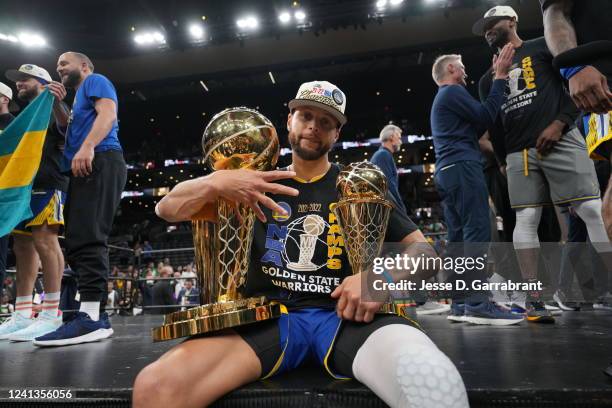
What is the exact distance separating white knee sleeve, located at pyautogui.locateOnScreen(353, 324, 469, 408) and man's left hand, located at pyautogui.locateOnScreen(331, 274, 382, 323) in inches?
2.1

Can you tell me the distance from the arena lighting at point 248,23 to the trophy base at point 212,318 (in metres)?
9.27

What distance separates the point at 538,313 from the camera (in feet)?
6.33

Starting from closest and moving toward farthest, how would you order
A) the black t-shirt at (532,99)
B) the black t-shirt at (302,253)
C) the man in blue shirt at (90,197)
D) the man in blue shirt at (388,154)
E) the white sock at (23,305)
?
1. the black t-shirt at (302,253)
2. the man in blue shirt at (90,197)
3. the black t-shirt at (532,99)
4. the white sock at (23,305)
5. the man in blue shirt at (388,154)

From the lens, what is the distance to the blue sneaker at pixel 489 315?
1889 millimetres

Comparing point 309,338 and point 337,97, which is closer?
point 309,338

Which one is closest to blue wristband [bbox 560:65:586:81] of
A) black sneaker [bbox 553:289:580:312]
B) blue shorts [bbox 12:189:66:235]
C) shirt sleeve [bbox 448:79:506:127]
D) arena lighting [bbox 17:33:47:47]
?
shirt sleeve [bbox 448:79:506:127]

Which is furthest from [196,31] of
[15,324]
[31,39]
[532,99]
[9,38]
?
[532,99]

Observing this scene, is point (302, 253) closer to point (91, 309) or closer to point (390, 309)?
point (390, 309)

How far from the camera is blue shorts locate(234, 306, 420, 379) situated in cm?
82

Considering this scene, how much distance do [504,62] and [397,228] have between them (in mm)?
1305

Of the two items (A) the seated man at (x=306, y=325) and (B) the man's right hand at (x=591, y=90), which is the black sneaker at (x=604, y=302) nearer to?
(B) the man's right hand at (x=591, y=90)

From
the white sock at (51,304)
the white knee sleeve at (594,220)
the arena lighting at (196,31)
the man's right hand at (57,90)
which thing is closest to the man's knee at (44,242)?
the white sock at (51,304)

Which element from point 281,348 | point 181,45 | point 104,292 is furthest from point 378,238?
point 181,45

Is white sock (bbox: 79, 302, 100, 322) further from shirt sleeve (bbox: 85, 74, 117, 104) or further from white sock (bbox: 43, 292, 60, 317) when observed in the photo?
shirt sleeve (bbox: 85, 74, 117, 104)
